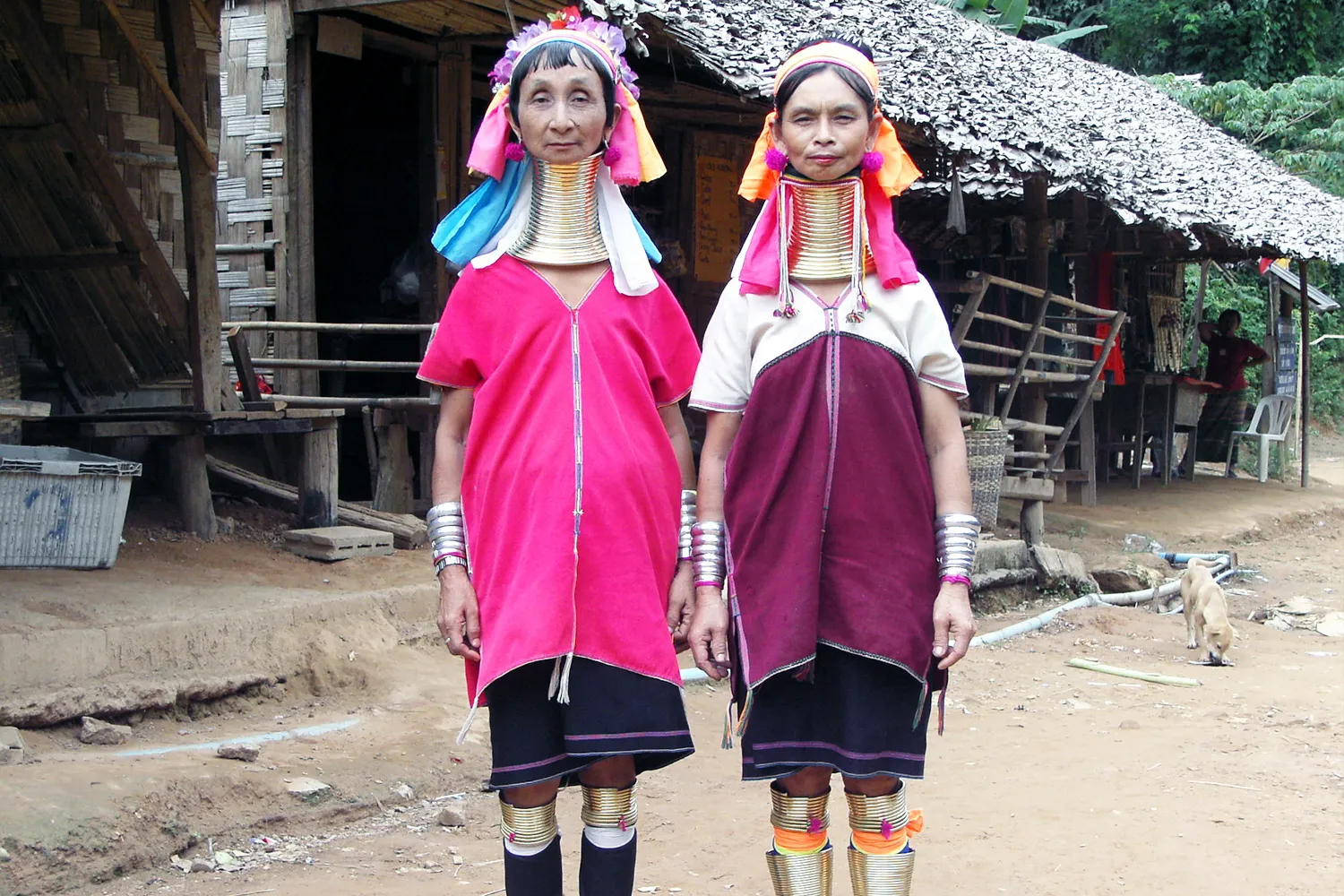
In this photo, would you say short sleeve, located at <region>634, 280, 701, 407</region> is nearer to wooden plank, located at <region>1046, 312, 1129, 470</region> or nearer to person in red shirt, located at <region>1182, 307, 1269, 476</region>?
wooden plank, located at <region>1046, 312, 1129, 470</region>

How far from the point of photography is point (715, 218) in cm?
995

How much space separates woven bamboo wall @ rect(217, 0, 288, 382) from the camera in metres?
7.63

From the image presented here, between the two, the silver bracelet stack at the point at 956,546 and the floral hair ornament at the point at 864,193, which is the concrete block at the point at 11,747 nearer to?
the floral hair ornament at the point at 864,193

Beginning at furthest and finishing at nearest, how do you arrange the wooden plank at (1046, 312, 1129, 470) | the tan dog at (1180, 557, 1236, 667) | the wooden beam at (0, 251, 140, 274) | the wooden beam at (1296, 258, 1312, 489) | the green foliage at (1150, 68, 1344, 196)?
the green foliage at (1150, 68, 1344, 196)
the wooden beam at (1296, 258, 1312, 489)
the wooden plank at (1046, 312, 1129, 470)
the tan dog at (1180, 557, 1236, 667)
the wooden beam at (0, 251, 140, 274)

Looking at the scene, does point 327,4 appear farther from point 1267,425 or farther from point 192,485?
point 1267,425

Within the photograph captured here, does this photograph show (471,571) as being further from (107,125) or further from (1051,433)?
(1051,433)

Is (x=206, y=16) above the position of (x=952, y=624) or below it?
above

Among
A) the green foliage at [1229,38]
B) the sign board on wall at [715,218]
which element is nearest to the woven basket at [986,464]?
the sign board on wall at [715,218]

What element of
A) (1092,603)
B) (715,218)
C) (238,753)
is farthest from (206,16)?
(1092,603)

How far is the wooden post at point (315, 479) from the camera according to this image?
6516mm

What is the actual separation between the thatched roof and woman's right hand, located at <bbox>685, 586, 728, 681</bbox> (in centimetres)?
400

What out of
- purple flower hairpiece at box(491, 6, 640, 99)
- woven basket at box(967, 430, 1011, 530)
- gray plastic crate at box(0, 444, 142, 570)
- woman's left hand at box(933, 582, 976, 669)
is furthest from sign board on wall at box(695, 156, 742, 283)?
woman's left hand at box(933, 582, 976, 669)

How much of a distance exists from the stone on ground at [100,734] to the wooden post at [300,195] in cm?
390

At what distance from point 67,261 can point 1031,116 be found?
6.18 meters
